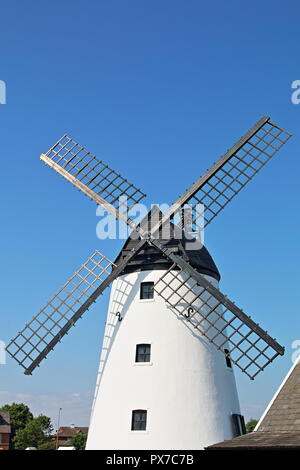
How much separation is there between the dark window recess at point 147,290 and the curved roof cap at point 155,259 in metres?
0.55

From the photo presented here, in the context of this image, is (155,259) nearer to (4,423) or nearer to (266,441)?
(266,441)

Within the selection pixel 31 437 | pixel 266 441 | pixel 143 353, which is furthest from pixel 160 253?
pixel 31 437

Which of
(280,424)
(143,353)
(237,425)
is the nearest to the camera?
Answer: (280,424)

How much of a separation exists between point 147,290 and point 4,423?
5594 centimetres

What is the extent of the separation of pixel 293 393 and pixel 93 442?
7.40 metres

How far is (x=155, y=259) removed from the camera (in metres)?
19.2

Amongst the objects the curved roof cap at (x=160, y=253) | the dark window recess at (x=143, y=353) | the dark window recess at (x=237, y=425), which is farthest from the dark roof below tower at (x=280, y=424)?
the curved roof cap at (x=160, y=253)

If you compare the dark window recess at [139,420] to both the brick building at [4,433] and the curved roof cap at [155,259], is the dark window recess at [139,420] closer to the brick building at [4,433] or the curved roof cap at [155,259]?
the curved roof cap at [155,259]

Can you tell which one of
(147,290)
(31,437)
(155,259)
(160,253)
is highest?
(160,253)

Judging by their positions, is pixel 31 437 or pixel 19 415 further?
pixel 19 415

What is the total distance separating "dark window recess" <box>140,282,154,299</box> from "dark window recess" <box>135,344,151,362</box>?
5.79 feet

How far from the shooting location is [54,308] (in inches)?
788

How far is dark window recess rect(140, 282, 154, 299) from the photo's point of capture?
1905cm

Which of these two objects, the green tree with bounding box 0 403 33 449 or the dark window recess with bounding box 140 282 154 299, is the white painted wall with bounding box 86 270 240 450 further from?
the green tree with bounding box 0 403 33 449
